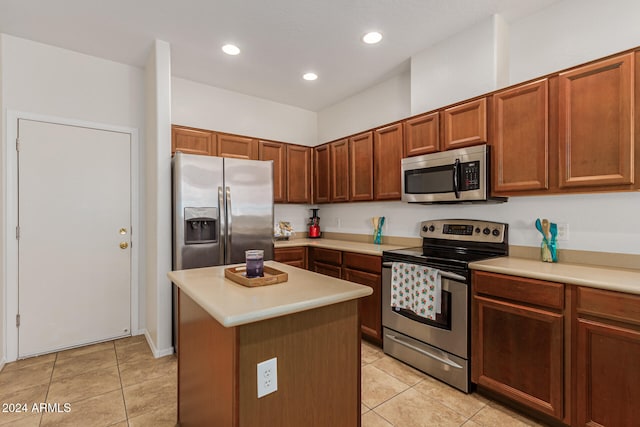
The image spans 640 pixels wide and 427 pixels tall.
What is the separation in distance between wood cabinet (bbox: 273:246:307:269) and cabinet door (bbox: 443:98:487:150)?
1932mm

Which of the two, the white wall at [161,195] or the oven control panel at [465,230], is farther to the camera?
the white wall at [161,195]

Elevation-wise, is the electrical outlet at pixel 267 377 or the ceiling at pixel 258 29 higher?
the ceiling at pixel 258 29

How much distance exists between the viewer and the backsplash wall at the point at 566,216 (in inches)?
79.0

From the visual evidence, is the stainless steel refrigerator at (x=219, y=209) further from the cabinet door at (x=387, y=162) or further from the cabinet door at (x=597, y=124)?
the cabinet door at (x=597, y=124)

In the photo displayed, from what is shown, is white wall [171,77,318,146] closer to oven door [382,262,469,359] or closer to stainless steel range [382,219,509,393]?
stainless steel range [382,219,509,393]

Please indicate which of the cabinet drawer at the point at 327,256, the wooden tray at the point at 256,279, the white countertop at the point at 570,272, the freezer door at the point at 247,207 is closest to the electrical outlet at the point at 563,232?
the white countertop at the point at 570,272

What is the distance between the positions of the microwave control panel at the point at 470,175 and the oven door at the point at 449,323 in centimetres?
73

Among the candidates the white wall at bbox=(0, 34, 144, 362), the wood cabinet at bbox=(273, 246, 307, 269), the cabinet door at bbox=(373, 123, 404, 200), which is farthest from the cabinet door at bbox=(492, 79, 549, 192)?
the white wall at bbox=(0, 34, 144, 362)

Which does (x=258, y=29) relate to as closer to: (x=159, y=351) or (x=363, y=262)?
(x=363, y=262)

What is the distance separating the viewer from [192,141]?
11.0ft

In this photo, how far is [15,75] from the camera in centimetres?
275

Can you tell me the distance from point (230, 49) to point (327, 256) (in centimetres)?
228

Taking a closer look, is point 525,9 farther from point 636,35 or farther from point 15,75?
point 15,75

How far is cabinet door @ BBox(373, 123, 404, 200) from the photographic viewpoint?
313cm
